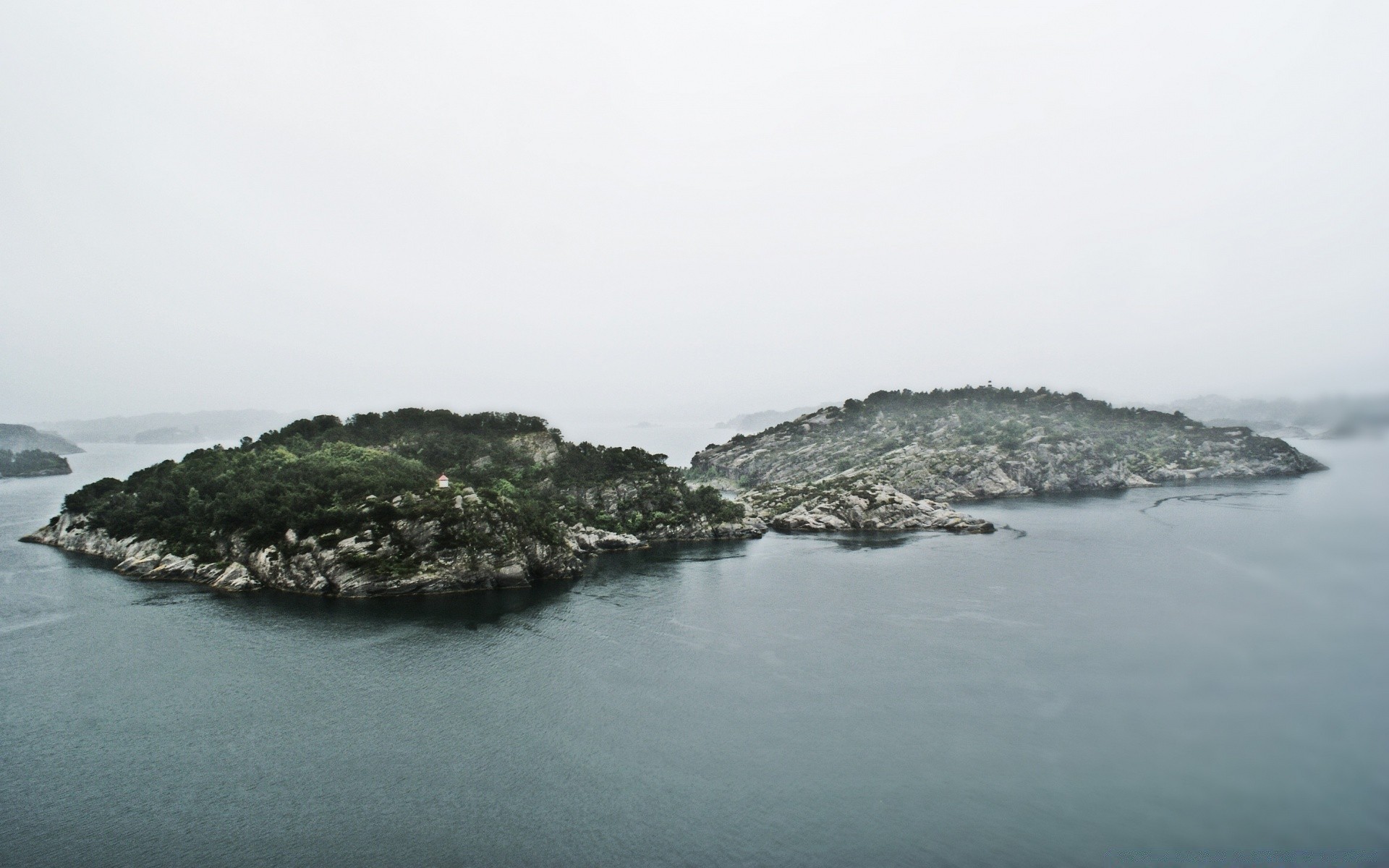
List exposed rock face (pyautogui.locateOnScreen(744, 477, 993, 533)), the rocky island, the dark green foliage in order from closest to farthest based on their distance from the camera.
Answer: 1. exposed rock face (pyautogui.locateOnScreen(744, 477, 993, 533))
2. the rocky island
3. the dark green foliage

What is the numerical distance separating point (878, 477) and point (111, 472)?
18857cm

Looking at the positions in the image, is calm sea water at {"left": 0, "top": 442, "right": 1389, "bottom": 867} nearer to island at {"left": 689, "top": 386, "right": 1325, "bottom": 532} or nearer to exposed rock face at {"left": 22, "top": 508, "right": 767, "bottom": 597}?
exposed rock face at {"left": 22, "top": 508, "right": 767, "bottom": 597}

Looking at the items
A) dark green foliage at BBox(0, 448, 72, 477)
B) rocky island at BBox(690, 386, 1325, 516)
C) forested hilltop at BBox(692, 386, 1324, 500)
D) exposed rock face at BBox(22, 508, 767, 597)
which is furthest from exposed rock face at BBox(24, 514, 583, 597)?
dark green foliage at BBox(0, 448, 72, 477)

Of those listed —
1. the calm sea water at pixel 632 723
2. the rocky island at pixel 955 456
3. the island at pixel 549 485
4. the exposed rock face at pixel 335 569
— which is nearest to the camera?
the calm sea water at pixel 632 723

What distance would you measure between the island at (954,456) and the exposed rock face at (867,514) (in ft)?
0.66

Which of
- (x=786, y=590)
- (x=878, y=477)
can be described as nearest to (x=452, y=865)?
(x=786, y=590)

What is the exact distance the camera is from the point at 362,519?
5566 centimetres

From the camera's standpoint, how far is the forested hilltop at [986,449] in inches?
4628

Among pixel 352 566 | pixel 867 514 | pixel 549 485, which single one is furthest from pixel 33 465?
pixel 867 514

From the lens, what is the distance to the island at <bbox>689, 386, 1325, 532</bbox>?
309 ft

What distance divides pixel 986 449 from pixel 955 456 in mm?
8122

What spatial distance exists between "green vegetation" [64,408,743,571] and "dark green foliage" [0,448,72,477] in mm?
124049

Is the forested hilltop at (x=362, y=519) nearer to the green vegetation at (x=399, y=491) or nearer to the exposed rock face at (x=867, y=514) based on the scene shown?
the green vegetation at (x=399, y=491)

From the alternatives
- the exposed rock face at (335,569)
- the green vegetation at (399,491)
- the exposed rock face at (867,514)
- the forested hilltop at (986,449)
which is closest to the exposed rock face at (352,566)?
the exposed rock face at (335,569)
